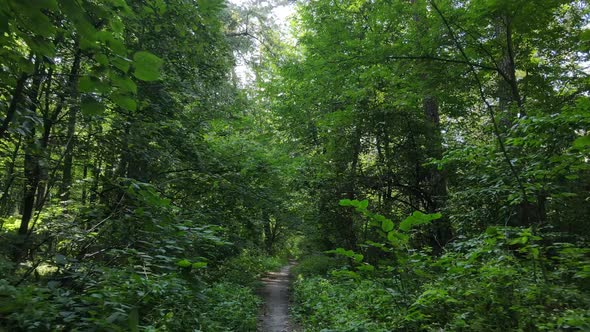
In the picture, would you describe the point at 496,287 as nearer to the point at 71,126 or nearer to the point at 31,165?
the point at 31,165

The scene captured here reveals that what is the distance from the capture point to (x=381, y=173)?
11.6 m

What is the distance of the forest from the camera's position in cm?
260

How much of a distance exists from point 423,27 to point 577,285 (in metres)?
4.63

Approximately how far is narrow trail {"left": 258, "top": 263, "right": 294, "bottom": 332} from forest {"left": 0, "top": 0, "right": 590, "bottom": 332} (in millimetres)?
352

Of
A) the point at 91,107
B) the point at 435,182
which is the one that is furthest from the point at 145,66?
the point at 435,182

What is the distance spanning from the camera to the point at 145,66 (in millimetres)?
1591

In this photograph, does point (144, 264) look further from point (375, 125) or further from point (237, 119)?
point (375, 125)

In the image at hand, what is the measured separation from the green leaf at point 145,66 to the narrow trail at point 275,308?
9.21 m

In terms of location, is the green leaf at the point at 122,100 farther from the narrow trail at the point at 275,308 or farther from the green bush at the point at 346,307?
the narrow trail at the point at 275,308

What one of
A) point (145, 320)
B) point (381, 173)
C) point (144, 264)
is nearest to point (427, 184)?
point (381, 173)

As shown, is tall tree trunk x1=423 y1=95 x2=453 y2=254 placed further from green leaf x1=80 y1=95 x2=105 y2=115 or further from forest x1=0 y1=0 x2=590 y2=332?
green leaf x1=80 y1=95 x2=105 y2=115

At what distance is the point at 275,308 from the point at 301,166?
5.15 metres

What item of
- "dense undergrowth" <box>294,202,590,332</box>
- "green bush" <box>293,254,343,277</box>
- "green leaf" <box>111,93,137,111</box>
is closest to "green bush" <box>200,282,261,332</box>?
"dense undergrowth" <box>294,202,590,332</box>

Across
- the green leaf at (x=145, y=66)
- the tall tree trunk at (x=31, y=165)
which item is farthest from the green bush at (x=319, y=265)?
the green leaf at (x=145, y=66)
